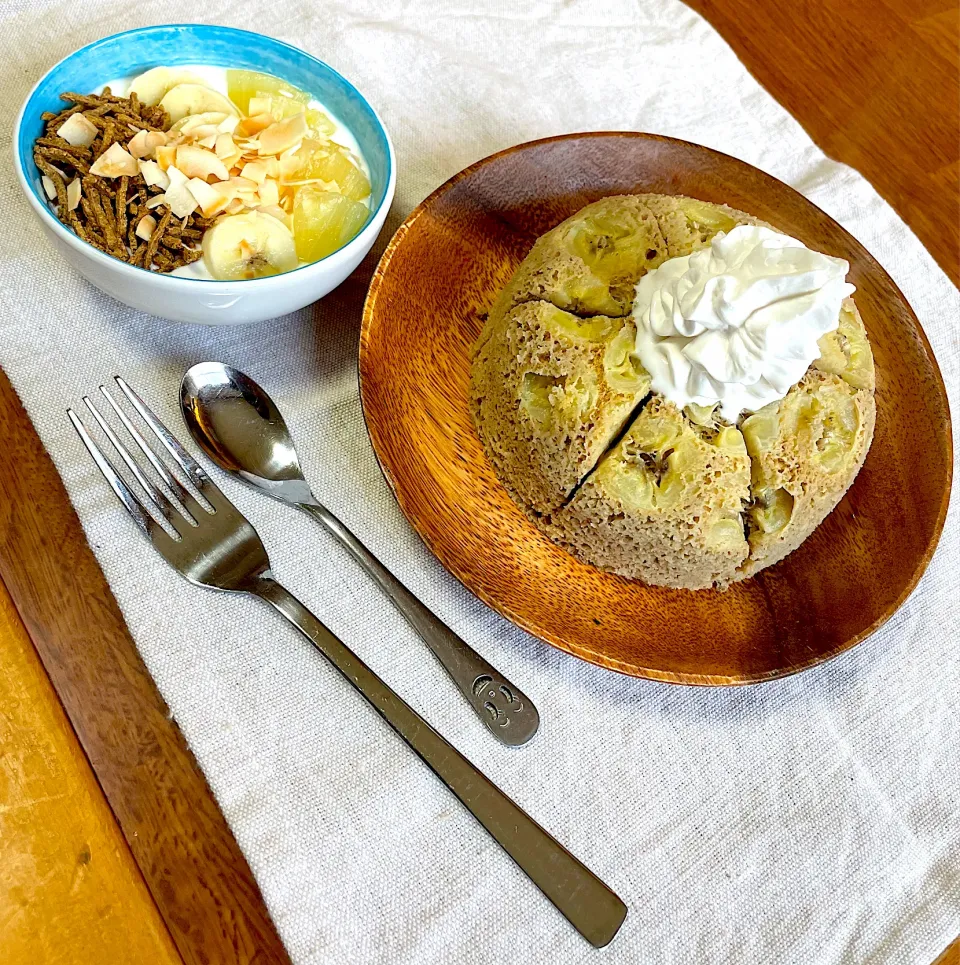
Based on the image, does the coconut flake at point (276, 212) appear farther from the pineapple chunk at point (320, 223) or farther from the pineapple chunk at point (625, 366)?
the pineapple chunk at point (625, 366)

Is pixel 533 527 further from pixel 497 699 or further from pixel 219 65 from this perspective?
pixel 219 65

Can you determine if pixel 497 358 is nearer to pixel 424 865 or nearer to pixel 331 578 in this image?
pixel 331 578

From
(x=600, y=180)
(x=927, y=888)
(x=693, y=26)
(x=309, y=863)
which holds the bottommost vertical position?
(x=309, y=863)

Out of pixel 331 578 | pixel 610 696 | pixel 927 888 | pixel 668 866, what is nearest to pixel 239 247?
pixel 331 578

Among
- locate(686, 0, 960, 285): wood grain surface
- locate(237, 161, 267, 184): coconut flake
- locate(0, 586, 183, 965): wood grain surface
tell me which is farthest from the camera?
locate(686, 0, 960, 285): wood grain surface

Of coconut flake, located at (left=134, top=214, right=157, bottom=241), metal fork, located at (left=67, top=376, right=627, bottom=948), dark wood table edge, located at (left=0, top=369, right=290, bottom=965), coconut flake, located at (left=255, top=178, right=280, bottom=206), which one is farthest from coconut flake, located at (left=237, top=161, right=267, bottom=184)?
dark wood table edge, located at (left=0, top=369, right=290, bottom=965)

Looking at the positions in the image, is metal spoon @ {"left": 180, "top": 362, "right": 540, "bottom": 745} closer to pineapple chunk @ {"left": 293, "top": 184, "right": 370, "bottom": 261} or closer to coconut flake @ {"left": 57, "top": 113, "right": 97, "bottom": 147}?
pineapple chunk @ {"left": 293, "top": 184, "right": 370, "bottom": 261}
